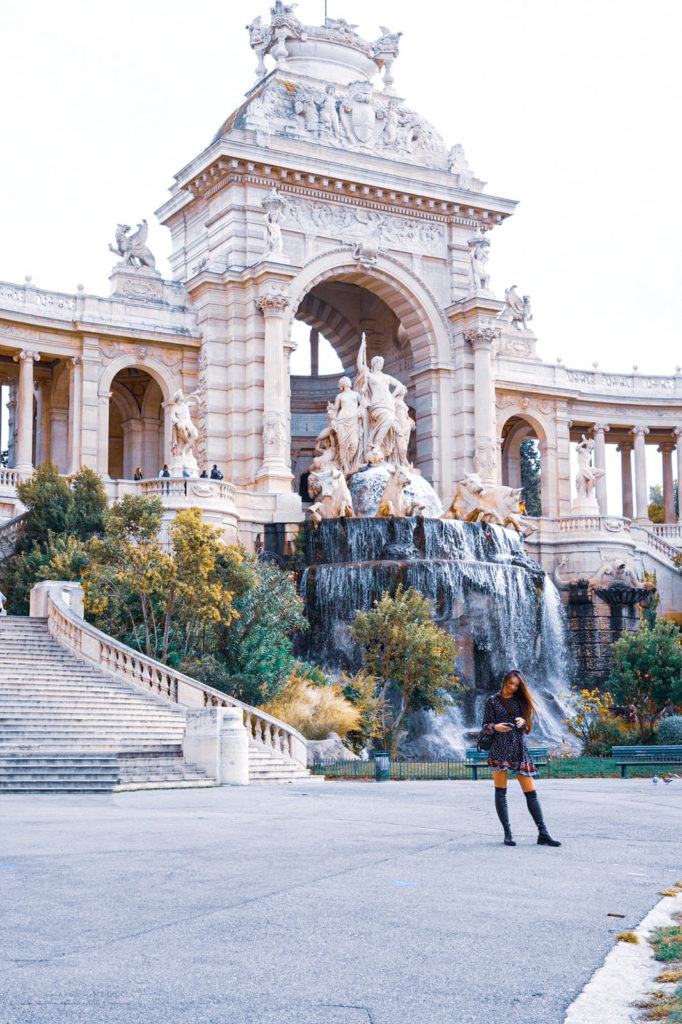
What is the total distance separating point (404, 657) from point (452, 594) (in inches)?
238

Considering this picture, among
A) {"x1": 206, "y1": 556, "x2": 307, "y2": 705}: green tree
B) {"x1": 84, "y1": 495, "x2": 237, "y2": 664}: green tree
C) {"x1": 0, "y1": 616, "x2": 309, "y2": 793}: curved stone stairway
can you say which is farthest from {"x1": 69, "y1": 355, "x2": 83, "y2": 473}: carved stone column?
{"x1": 0, "y1": 616, "x2": 309, "y2": 793}: curved stone stairway

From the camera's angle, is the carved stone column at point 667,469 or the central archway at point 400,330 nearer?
the central archway at point 400,330

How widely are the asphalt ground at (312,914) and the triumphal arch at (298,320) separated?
27.4 metres

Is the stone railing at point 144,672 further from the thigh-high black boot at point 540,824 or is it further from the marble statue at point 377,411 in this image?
the marble statue at point 377,411

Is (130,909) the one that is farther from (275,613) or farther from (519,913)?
(275,613)

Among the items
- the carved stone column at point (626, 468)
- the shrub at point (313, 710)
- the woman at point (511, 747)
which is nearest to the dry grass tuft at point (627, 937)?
the woman at point (511, 747)

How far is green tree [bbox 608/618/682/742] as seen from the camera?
33719mm

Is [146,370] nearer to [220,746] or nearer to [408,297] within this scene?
[408,297]

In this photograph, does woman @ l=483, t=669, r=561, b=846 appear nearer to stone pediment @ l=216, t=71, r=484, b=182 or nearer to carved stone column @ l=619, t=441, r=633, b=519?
stone pediment @ l=216, t=71, r=484, b=182

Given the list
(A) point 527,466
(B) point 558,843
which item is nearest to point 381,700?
(B) point 558,843

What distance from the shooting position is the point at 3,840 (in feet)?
38.7

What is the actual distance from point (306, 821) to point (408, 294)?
37.2 m

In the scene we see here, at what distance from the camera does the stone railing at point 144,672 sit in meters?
23.1

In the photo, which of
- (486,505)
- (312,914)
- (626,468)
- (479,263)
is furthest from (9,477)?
(312,914)
